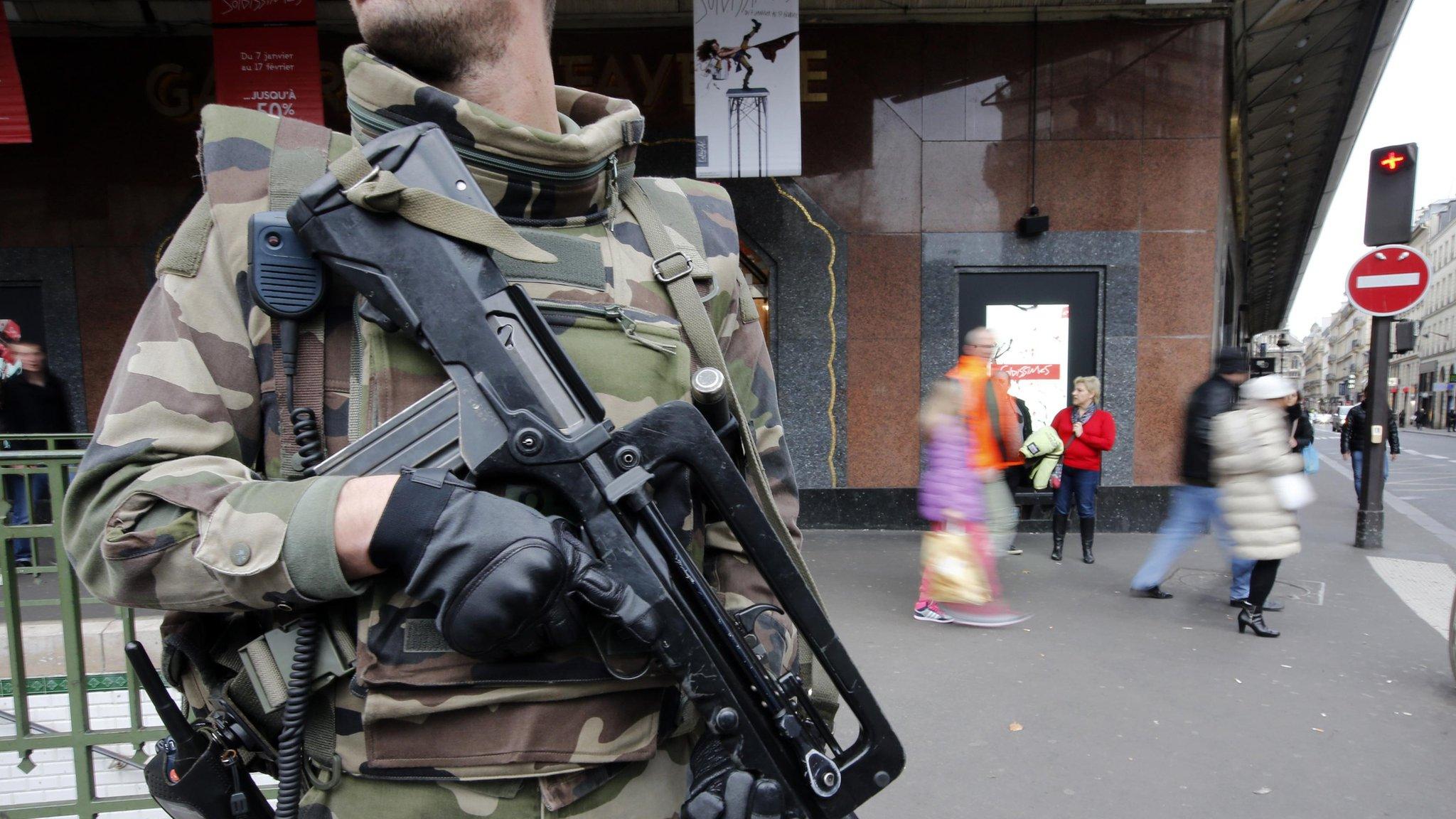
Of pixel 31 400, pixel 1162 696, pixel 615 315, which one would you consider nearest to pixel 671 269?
pixel 615 315

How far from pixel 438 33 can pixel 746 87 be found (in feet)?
19.1

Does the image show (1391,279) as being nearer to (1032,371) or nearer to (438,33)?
(1032,371)

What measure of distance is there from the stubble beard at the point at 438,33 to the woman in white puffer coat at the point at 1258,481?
519 centimetres

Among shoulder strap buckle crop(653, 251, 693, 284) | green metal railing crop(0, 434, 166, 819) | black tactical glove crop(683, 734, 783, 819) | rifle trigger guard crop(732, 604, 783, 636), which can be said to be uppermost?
shoulder strap buckle crop(653, 251, 693, 284)

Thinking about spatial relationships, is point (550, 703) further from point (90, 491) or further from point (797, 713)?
point (90, 491)

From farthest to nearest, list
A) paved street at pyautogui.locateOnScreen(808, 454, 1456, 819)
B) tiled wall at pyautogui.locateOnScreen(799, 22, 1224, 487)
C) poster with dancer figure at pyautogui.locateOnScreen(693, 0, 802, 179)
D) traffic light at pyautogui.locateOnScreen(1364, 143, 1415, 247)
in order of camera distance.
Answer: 1. traffic light at pyautogui.locateOnScreen(1364, 143, 1415, 247)
2. tiled wall at pyautogui.locateOnScreen(799, 22, 1224, 487)
3. poster with dancer figure at pyautogui.locateOnScreen(693, 0, 802, 179)
4. paved street at pyautogui.locateOnScreen(808, 454, 1456, 819)

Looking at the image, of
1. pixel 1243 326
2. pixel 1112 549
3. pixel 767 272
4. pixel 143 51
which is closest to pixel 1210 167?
pixel 1112 549

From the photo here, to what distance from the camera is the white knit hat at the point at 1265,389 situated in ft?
16.1

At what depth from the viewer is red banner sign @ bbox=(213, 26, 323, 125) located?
6.03 m

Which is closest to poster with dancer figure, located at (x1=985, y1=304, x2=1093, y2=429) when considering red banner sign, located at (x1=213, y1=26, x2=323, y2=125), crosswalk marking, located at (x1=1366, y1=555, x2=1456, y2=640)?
crosswalk marking, located at (x1=1366, y1=555, x2=1456, y2=640)

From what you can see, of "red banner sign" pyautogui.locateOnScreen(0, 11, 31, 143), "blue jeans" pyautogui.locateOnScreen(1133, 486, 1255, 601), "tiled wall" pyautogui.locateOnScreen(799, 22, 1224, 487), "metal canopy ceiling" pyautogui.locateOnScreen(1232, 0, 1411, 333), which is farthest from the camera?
"metal canopy ceiling" pyautogui.locateOnScreen(1232, 0, 1411, 333)

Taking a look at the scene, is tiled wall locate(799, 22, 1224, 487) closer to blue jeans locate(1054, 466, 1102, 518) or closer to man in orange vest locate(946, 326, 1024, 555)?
blue jeans locate(1054, 466, 1102, 518)

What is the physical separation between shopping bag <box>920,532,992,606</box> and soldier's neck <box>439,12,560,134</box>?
4409mm

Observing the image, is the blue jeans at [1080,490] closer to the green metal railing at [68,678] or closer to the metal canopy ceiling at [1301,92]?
the metal canopy ceiling at [1301,92]
